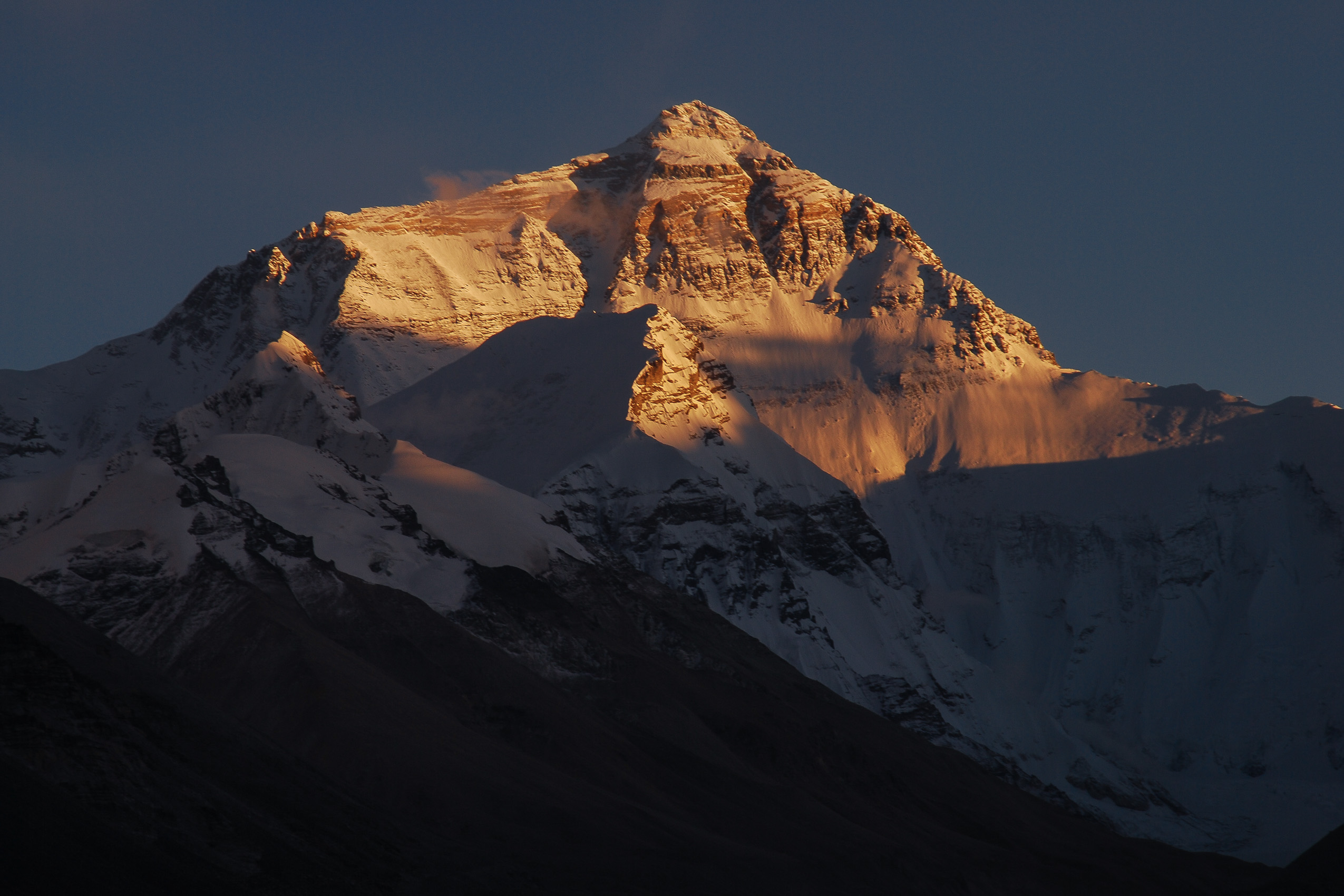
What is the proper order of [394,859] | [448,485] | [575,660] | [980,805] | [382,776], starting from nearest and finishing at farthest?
[394,859] → [382,776] → [575,660] → [980,805] → [448,485]

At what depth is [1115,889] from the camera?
434ft

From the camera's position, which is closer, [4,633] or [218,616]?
[4,633]

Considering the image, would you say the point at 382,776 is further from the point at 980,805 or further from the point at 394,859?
the point at 980,805

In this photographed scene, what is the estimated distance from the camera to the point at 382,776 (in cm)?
9806

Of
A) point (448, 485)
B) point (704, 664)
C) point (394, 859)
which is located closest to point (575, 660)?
point (704, 664)

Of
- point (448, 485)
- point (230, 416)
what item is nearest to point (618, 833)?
point (448, 485)

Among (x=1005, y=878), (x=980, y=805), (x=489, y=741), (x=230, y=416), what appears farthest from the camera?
(x=230, y=416)

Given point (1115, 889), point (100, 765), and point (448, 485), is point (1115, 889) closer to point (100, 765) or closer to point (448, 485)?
point (448, 485)

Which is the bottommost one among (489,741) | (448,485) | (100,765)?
(100,765)

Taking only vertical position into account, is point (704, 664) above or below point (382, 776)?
above

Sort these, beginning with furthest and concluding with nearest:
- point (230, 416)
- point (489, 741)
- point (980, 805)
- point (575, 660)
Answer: point (230, 416)
point (980, 805)
point (575, 660)
point (489, 741)

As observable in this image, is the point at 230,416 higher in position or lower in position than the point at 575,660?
higher

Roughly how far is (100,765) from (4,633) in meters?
8.23

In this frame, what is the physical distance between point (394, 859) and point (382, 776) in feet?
49.2
